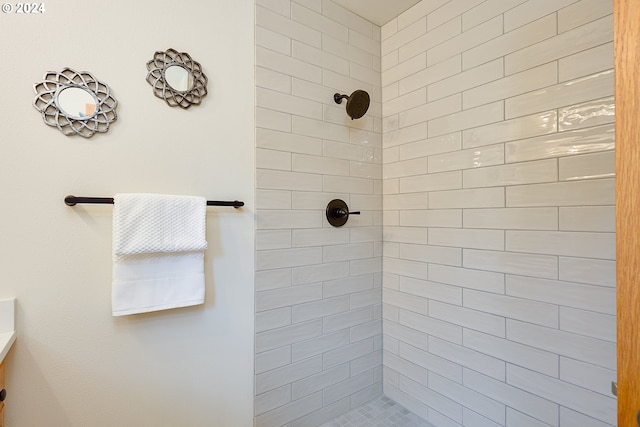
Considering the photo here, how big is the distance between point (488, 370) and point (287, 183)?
121 centimetres

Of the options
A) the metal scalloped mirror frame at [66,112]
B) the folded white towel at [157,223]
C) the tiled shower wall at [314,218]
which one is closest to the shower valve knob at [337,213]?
the tiled shower wall at [314,218]

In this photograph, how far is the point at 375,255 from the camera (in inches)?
68.0

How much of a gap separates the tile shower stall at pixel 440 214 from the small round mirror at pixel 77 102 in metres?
0.60

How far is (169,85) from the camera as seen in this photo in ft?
3.75

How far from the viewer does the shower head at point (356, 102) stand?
148 cm

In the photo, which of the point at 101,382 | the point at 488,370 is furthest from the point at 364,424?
the point at 101,382

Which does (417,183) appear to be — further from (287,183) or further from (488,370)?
(488,370)

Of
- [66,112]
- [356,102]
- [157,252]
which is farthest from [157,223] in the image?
[356,102]

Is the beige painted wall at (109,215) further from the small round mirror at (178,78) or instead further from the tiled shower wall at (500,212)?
the tiled shower wall at (500,212)

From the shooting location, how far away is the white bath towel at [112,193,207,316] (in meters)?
1.01

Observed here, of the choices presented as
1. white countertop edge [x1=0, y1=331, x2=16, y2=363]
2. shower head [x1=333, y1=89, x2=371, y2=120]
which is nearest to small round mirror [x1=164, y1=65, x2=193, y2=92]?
shower head [x1=333, y1=89, x2=371, y2=120]

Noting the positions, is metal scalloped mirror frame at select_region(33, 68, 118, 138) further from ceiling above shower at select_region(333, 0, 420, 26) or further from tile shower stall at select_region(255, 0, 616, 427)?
ceiling above shower at select_region(333, 0, 420, 26)

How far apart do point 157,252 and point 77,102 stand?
22.2 inches

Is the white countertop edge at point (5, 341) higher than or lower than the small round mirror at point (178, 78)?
lower
